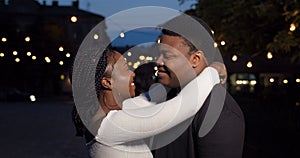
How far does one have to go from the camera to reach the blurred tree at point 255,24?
33.3 ft

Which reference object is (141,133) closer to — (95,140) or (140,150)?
(140,150)

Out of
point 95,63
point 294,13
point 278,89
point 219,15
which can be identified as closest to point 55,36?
point 278,89

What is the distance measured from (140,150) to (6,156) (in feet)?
29.1

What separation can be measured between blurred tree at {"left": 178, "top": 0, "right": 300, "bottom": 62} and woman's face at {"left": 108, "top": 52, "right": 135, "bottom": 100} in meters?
7.48

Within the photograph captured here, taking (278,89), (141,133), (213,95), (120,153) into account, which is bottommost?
(278,89)

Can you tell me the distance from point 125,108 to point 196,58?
0.43m

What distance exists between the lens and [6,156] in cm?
1055

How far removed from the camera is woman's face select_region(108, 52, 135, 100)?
2.45 metres

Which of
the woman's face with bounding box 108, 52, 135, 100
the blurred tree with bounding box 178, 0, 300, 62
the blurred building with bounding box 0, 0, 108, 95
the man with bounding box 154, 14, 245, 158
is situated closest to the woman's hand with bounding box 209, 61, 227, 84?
the man with bounding box 154, 14, 245, 158

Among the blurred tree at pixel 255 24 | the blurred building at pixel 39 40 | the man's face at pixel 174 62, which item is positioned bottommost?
the blurred building at pixel 39 40

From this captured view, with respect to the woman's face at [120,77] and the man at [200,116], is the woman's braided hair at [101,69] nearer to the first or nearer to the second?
the woman's face at [120,77]

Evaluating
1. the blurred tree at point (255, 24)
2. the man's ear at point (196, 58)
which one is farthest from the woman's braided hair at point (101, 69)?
the blurred tree at point (255, 24)

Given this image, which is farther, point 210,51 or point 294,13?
point 294,13

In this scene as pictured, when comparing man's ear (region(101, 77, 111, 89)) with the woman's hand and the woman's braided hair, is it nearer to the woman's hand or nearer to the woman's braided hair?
the woman's braided hair
